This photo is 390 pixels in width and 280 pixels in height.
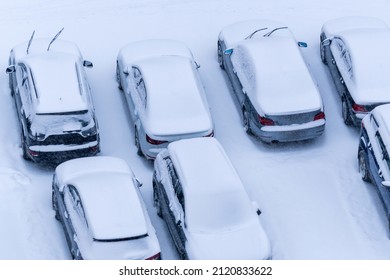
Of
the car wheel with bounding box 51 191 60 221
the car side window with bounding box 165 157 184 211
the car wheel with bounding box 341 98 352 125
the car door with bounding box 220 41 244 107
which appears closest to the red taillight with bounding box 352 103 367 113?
the car wheel with bounding box 341 98 352 125

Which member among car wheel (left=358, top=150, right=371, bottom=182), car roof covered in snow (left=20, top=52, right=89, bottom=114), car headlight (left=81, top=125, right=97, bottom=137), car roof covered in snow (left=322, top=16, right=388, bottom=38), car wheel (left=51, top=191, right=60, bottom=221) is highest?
car roof covered in snow (left=20, top=52, right=89, bottom=114)

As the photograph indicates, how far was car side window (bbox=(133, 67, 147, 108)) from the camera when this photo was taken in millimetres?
19528

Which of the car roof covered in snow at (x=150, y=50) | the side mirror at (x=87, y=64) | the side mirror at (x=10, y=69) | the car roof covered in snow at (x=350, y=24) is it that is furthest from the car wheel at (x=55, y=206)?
the car roof covered in snow at (x=350, y=24)

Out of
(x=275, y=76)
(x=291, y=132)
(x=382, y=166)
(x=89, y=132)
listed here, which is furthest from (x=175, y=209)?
(x=275, y=76)

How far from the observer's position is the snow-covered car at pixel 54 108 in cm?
1866

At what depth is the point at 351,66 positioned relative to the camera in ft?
66.2

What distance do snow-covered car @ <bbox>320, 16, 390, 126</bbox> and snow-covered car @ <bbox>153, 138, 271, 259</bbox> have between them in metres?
3.70

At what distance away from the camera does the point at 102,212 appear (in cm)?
1622

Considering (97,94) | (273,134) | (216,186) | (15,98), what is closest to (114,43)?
(97,94)

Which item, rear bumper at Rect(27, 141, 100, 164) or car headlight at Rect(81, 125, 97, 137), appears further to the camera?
car headlight at Rect(81, 125, 97, 137)

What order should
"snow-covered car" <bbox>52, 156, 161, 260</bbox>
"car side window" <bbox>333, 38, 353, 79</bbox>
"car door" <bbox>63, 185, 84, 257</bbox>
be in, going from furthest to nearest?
"car side window" <bbox>333, 38, 353, 79</bbox>, "car door" <bbox>63, 185, 84, 257</bbox>, "snow-covered car" <bbox>52, 156, 161, 260</bbox>

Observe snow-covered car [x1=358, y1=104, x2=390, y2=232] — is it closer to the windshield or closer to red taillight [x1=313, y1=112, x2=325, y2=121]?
red taillight [x1=313, y1=112, x2=325, y2=121]

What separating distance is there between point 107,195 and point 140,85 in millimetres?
3814
